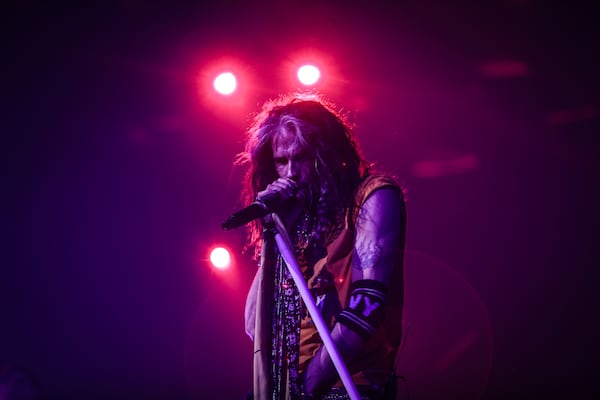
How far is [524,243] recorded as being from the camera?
428cm

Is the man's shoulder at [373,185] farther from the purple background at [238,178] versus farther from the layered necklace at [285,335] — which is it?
the purple background at [238,178]

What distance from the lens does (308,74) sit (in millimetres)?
4648

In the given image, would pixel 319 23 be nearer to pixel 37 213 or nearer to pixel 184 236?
pixel 184 236

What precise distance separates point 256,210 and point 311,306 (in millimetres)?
385

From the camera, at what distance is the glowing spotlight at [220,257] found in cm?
451

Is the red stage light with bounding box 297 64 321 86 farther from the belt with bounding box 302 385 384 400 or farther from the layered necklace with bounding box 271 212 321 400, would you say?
the belt with bounding box 302 385 384 400

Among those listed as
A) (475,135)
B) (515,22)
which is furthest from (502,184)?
(515,22)

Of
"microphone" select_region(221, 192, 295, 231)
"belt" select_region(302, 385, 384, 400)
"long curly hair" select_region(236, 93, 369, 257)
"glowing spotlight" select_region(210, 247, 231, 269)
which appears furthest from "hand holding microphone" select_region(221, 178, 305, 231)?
"glowing spotlight" select_region(210, 247, 231, 269)

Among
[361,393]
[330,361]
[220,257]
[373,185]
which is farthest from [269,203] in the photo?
[220,257]

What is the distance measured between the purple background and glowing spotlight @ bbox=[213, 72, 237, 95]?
0.15 metres

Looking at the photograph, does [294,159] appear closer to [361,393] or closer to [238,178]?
[361,393]

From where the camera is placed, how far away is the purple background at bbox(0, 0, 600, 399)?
418 cm

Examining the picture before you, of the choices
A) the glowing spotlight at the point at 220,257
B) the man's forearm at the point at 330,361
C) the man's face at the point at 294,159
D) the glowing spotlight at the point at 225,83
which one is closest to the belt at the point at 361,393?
the man's forearm at the point at 330,361

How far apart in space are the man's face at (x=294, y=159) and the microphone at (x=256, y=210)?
0.99 feet
